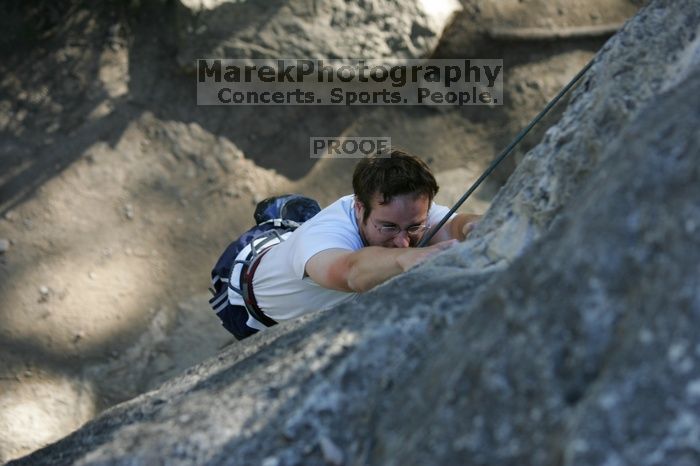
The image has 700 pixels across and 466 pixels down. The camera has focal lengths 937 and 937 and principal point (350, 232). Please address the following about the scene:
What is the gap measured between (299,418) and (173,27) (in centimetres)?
395

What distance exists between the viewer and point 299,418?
147cm

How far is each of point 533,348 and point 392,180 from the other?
4.61 feet

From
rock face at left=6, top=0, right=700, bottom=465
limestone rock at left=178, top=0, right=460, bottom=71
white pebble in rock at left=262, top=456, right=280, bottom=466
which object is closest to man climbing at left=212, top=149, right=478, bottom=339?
rock face at left=6, top=0, right=700, bottom=465

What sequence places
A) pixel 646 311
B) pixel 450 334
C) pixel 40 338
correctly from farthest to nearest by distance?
pixel 40 338 < pixel 450 334 < pixel 646 311

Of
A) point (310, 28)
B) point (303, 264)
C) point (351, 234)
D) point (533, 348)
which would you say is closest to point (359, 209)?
point (351, 234)

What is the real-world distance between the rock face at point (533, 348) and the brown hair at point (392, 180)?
2.30ft

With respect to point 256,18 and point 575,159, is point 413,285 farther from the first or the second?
point 256,18

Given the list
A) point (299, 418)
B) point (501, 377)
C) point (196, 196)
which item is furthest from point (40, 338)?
point (501, 377)

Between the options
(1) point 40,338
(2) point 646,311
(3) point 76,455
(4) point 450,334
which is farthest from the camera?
(1) point 40,338

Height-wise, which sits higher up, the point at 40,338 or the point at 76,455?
the point at 40,338

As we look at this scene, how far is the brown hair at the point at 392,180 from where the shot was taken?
2.57m

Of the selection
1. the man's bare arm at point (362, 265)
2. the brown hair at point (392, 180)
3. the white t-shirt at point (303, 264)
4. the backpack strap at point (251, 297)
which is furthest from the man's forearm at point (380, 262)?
the backpack strap at point (251, 297)

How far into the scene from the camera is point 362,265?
226 centimetres

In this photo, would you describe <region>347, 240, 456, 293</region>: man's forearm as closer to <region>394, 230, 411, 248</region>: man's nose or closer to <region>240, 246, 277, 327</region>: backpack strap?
<region>394, 230, 411, 248</region>: man's nose
